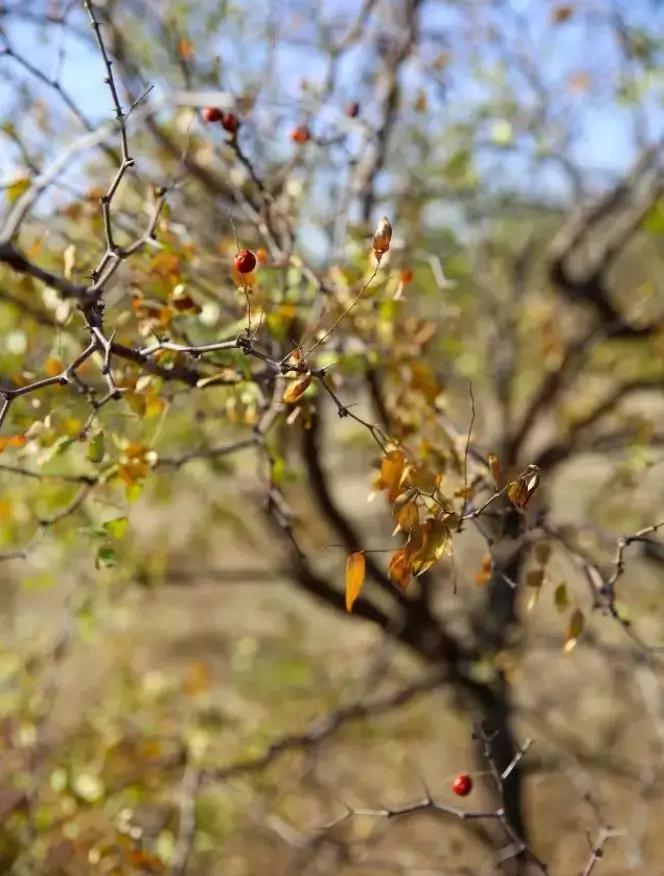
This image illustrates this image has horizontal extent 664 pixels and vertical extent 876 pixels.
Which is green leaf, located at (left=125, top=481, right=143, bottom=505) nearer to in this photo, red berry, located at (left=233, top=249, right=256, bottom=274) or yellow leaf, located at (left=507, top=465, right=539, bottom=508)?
red berry, located at (left=233, top=249, right=256, bottom=274)

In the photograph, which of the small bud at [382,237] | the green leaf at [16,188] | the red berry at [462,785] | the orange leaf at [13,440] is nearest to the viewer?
the small bud at [382,237]

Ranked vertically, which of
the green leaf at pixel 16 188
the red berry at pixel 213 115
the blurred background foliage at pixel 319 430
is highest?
the red berry at pixel 213 115

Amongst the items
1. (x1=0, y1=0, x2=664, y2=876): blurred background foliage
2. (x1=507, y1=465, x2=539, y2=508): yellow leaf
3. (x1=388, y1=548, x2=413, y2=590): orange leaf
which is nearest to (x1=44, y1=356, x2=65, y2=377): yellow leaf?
(x1=0, y1=0, x2=664, y2=876): blurred background foliage

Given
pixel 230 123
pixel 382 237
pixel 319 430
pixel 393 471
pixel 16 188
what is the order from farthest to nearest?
1. pixel 319 430
2. pixel 230 123
3. pixel 16 188
4. pixel 393 471
5. pixel 382 237

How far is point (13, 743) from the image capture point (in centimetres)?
326

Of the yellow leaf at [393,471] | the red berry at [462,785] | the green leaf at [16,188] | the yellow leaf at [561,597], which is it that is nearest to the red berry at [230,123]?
the green leaf at [16,188]

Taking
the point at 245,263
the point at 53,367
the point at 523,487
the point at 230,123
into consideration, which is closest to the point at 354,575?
the point at 523,487

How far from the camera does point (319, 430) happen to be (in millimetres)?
4062

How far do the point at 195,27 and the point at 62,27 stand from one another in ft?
6.21

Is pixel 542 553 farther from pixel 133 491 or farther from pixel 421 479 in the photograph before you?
pixel 133 491

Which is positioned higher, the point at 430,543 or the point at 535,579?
the point at 430,543

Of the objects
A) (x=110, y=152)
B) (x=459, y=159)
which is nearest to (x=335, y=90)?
(x=459, y=159)

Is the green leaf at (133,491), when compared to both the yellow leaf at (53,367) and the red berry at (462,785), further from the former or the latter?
the red berry at (462,785)

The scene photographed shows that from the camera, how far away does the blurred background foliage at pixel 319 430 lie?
2.22 m
